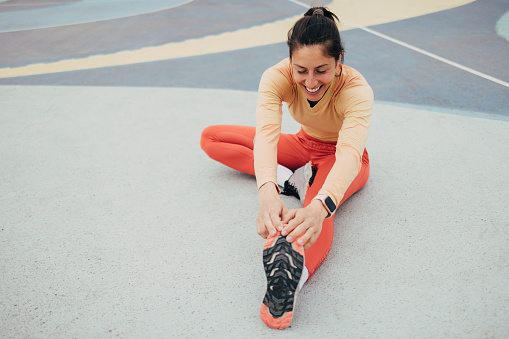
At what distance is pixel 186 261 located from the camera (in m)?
1.92

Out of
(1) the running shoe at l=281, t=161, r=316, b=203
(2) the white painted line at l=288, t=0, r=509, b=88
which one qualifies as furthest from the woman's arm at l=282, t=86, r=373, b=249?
(2) the white painted line at l=288, t=0, r=509, b=88

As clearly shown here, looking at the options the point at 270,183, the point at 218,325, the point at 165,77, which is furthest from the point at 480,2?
the point at 218,325

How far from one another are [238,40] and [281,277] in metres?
4.70

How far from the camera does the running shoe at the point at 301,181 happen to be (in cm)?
228

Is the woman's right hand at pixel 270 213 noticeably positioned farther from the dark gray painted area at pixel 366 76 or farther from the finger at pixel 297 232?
the dark gray painted area at pixel 366 76

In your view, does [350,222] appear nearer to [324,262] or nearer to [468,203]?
[324,262]

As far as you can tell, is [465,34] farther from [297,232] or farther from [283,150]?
[297,232]

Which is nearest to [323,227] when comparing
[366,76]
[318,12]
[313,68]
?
[313,68]

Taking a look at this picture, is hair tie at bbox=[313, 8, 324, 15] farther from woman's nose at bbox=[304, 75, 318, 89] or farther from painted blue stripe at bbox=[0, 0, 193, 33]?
painted blue stripe at bbox=[0, 0, 193, 33]

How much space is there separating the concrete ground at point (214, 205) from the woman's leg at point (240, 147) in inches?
6.8

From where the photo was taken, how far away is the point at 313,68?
1740mm

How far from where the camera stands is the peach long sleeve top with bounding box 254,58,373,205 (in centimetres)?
174

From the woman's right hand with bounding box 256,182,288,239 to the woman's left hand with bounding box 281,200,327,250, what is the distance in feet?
0.11

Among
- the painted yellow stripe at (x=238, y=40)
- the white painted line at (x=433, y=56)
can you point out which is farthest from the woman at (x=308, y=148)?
the painted yellow stripe at (x=238, y=40)
